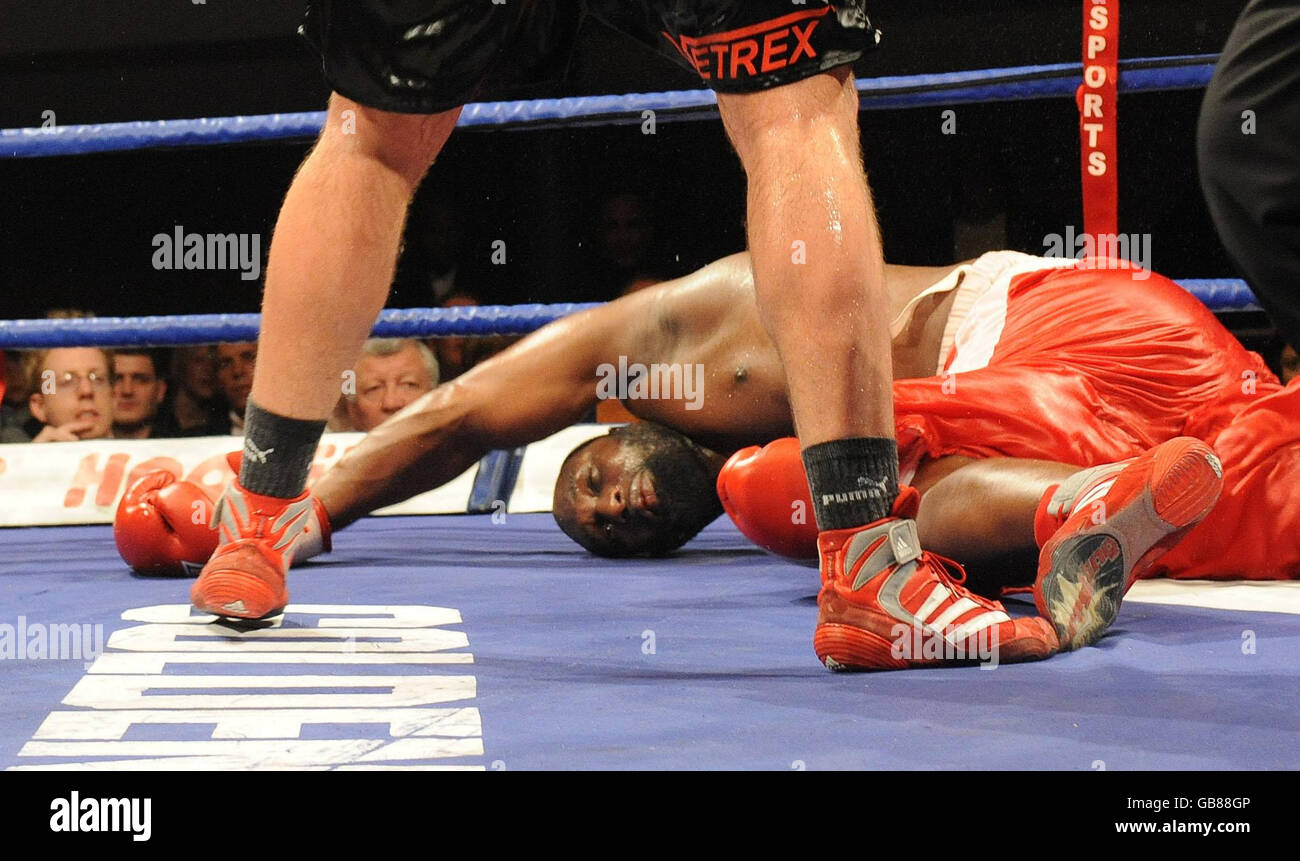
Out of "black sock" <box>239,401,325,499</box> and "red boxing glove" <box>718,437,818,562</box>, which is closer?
"black sock" <box>239,401,325,499</box>

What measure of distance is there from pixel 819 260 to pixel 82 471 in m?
1.71

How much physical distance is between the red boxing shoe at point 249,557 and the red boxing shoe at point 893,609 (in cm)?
48

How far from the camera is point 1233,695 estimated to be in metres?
0.91

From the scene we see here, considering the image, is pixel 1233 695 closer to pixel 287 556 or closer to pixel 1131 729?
pixel 1131 729

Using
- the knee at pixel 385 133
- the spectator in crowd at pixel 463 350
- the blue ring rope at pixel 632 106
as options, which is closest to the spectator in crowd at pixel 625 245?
the spectator in crowd at pixel 463 350

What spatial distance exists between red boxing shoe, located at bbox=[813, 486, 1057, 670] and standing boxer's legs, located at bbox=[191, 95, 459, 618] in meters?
0.45

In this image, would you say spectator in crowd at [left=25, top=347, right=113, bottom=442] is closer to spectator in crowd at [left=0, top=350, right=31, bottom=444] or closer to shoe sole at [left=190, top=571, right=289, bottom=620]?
spectator in crowd at [left=0, top=350, right=31, bottom=444]

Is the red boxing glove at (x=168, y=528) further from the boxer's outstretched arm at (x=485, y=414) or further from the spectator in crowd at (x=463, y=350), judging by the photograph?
the spectator in crowd at (x=463, y=350)

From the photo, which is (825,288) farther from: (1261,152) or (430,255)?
(430,255)

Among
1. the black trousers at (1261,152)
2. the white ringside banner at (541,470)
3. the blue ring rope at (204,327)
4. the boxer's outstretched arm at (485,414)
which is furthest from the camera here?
the white ringside banner at (541,470)

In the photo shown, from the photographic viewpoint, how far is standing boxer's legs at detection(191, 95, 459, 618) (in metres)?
1.13

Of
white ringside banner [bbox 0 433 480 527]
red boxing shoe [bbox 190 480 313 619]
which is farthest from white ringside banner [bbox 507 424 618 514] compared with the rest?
red boxing shoe [bbox 190 480 313 619]

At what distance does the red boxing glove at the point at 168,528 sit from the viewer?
1.59 meters

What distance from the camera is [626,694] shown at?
945mm
